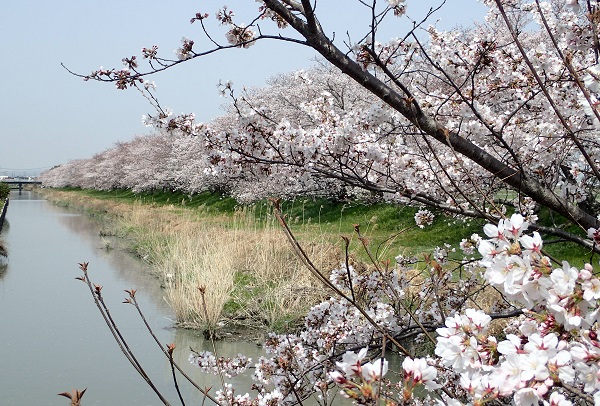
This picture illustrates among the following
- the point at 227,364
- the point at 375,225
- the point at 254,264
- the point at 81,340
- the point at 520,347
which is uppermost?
the point at 520,347

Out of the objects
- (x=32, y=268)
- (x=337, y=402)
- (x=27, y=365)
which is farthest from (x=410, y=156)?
(x=32, y=268)

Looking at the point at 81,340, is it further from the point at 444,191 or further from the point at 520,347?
the point at 520,347

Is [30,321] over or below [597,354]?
below

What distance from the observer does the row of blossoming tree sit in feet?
3.17

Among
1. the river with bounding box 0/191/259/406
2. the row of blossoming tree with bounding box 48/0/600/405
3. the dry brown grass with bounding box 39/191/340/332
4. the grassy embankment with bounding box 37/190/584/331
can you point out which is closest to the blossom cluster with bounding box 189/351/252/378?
the row of blossoming tree with bounding box 48/0/600/405

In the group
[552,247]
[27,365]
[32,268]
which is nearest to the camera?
[27,365]

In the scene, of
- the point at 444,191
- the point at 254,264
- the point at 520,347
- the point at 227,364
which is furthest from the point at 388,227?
the point at 520,347

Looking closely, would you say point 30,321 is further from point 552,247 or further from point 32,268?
point 552,247

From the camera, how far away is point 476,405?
2.85 feet

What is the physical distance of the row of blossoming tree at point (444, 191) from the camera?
97 cm

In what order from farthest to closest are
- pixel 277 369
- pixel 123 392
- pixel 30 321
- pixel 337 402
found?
1. pixel 30 321
2. pixel 123 392
3. pixel 337 402
4. pixel 277 369

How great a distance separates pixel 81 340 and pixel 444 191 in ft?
18.5

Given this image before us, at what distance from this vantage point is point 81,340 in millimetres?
6883

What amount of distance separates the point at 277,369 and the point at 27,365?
4269 millimetres
